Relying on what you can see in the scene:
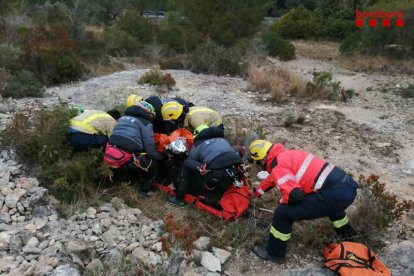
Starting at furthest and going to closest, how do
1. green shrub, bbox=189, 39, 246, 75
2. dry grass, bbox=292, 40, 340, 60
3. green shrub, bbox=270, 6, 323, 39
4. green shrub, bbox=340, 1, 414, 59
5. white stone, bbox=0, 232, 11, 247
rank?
green shrub, bbox=270, 6, 323, 39
dry grass, bbox=292, 40, 340, 60
green shrub, bbox=340, 1, 414, 59
green shrub, bbox=189, 39, 246, 75
white stone, bbox=0, 232, 11, 247

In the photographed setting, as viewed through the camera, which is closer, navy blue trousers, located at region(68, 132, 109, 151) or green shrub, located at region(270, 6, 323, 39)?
navy blue trousers, located at region(68, 132, 109, 151)

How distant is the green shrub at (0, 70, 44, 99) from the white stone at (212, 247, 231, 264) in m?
5.19

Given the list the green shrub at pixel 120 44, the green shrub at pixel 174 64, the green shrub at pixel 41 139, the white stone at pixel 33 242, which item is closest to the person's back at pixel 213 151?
the green shrub at pixel 41 139

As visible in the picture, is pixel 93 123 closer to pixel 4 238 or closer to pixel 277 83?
pixel 4 238

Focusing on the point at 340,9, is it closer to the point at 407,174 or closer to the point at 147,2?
the point at 147,2

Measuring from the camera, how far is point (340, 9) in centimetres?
2273

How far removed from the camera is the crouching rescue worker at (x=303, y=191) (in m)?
3.56

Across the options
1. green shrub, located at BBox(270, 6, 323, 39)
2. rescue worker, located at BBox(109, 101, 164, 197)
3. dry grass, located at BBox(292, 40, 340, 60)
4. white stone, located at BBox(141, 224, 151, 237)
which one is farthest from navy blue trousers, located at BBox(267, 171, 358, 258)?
green shrub, located at BBox(270, 6, 323, 39)

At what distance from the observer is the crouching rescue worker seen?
3.56 metres

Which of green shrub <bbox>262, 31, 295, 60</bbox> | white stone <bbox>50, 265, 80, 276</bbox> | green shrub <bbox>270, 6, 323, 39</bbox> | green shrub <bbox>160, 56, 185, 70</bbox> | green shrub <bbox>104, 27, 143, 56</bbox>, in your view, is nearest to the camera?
white stone <bbox>50, 265, 80, 276</bbox>

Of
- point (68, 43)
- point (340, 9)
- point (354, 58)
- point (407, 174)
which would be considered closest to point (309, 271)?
point (407, 174)

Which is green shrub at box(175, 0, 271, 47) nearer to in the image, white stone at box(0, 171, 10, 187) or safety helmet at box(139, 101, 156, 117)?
safety helmet at box(139, 101, 156, 117)

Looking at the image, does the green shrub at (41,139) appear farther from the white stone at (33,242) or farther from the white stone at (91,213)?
the white stone at (33,242)

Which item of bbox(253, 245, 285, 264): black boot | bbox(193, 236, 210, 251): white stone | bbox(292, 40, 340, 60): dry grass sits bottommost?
bbox(292, 40, 340, 60): dry grass
